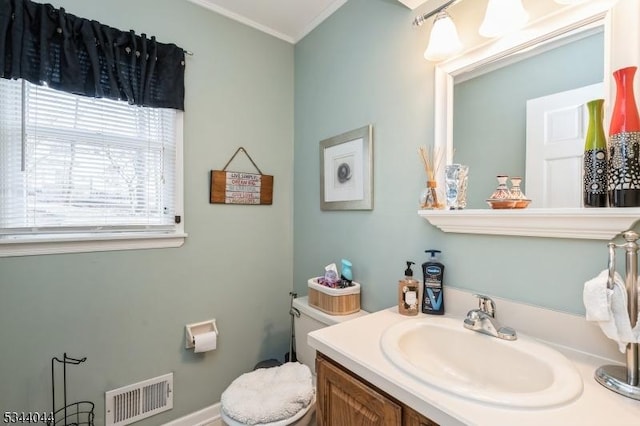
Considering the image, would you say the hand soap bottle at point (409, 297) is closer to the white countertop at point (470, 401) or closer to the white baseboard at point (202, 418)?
the white countertop at point (470, 401)

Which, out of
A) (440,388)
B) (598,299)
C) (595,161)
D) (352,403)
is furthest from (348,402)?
(595,161)

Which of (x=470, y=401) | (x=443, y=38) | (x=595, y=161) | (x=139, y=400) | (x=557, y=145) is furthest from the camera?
(x=139, y=400)

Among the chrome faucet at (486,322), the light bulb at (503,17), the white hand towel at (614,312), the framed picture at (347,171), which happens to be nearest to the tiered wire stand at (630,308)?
the white hand towel at (614,312)

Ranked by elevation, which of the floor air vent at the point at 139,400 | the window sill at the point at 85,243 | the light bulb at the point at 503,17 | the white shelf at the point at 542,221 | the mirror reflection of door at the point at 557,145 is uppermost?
the light bulb at the point at 503,17

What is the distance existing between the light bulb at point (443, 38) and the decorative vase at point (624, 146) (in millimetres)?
516

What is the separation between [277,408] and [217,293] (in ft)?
2.68

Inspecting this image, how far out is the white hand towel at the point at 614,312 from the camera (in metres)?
0.68

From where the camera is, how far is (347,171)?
1.63m

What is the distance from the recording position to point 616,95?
2.52 ft

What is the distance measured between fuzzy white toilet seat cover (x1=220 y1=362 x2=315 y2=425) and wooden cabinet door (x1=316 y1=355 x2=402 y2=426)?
25 centimetres

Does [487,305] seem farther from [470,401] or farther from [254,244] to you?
[254,244]

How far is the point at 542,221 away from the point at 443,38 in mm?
750

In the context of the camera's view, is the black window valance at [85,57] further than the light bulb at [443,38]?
Yes

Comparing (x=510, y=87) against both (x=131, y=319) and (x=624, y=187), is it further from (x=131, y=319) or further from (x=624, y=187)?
(x=131, y=319)
